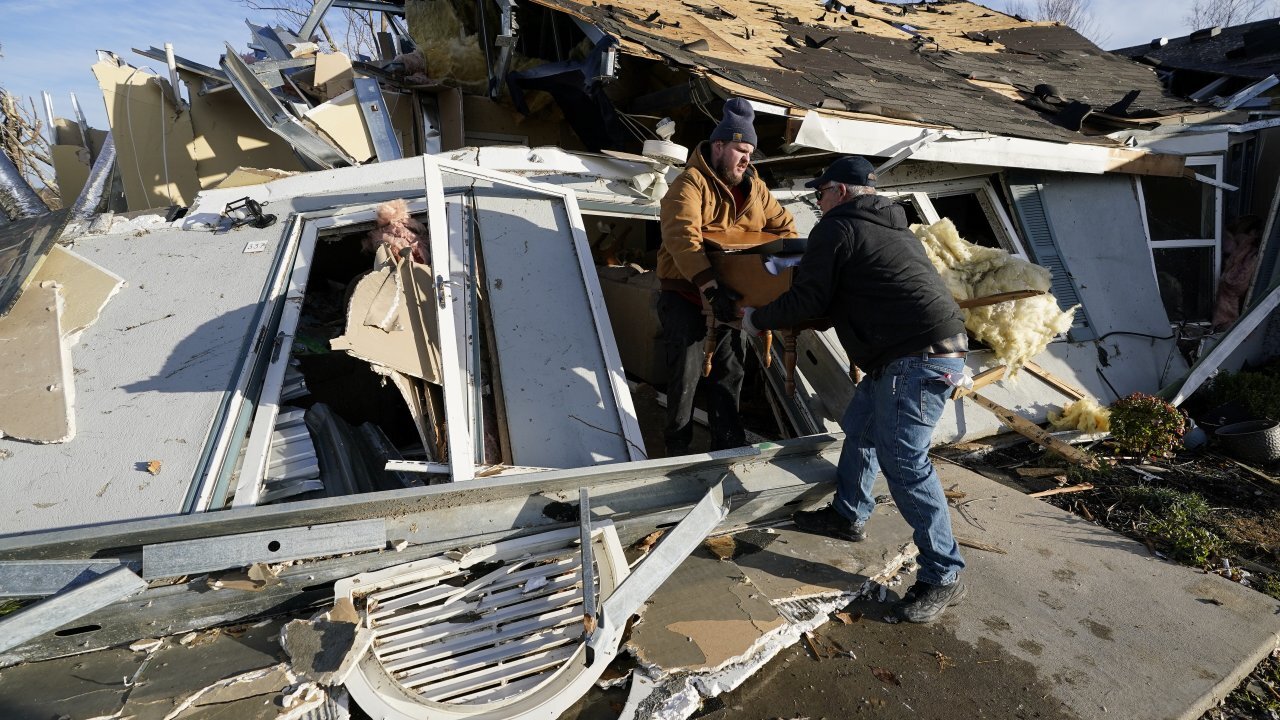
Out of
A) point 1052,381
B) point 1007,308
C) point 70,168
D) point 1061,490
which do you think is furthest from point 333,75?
point 1061,490

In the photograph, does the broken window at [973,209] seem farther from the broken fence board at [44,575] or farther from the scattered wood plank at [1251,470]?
the broken fence board at [44,575]

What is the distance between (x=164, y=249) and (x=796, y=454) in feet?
10.8

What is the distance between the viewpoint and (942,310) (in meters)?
2.68

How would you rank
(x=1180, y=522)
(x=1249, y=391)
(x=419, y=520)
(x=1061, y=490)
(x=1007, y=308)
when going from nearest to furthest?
(x=419, y=520) → (x=1180, y=522) → (x=1061, y=490) → (x=1007, y=308) → (x=1249, y=391)

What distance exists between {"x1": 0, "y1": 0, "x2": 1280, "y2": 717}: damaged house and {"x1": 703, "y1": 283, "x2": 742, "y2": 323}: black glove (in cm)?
42

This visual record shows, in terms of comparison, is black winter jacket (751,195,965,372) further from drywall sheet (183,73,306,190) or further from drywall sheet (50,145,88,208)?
drywall sheet (50,145,88,208)

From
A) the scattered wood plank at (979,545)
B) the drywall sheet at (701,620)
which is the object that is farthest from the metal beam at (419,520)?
the scattered wood plank at (979,545)

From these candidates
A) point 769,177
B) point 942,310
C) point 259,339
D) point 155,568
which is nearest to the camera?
point 155,568

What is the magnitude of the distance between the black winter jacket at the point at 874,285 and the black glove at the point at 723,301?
0.40 m

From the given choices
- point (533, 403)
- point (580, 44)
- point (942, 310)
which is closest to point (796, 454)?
point (942, 310)

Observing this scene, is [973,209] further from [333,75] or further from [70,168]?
[70,168]

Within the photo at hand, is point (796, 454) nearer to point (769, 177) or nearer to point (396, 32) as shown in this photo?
point (769, 177)

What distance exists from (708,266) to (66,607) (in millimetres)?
2575

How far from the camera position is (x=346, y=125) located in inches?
204
